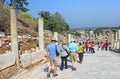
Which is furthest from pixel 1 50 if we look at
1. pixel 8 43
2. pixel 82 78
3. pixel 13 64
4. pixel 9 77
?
pixel 82 78

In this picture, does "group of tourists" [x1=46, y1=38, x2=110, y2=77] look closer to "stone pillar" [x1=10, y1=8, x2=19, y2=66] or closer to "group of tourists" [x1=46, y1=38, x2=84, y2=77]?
"group of tourists" [x1=46, y1=38, x2=84, y2=77]

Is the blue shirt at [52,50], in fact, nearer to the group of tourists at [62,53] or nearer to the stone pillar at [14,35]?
the group of tourists at [62,53]

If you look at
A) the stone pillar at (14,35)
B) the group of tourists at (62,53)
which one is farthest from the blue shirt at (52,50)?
the stone pillar at (14,35)

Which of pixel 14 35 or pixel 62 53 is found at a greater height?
pixel 14 35

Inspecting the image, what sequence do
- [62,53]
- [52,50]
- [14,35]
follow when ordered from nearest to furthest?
1. [52,50]
2. [14,35]
3. [62,53]

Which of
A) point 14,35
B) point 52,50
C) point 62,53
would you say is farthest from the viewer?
point 62,53

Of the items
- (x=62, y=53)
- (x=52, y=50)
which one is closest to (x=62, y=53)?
(x=62, y=53)

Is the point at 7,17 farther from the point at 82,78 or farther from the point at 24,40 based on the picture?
the point at 82,78

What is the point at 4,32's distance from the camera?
26.4m

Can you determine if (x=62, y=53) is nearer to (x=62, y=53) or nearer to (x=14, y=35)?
(x=62, y=53)

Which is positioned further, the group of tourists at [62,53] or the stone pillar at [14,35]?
the stone pillar at [14,35]

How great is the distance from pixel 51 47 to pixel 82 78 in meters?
1.99

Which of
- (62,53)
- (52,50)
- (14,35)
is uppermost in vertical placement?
(14,35)

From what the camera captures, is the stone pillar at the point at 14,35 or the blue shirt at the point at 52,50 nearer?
the blue shirt at the point at 52,50
